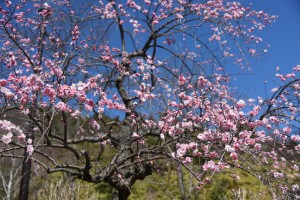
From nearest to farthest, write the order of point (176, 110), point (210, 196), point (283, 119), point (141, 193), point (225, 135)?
point (225, 135) → point (176, 110) → point (283, 119) → point (210, 196) → point (141, 193)

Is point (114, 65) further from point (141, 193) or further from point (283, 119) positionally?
point (141, 193)

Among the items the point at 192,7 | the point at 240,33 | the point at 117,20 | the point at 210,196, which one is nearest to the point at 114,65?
the point at 117,20

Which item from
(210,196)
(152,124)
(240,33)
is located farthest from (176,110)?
(210,196)

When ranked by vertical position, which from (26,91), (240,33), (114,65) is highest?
(240,33)

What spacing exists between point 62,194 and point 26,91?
299 centimetres

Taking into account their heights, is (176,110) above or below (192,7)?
below

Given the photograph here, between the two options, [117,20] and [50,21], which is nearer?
[117,20]

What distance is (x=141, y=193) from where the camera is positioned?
26.9 ft

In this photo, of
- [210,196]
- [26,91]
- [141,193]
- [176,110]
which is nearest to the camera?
[26,91]

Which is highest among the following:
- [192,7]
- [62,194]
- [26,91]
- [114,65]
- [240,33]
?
[192,7]

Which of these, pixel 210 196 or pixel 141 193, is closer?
pixel 210 196

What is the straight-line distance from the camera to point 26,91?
3.34 metres

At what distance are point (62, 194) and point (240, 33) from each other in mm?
3917

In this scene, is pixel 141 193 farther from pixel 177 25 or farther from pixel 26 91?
pixel 26 91
